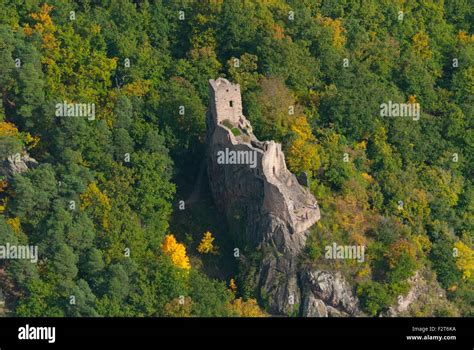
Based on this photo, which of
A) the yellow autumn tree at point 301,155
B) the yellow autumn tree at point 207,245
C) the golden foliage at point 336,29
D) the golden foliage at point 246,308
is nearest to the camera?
the golden foliage at point 246,308

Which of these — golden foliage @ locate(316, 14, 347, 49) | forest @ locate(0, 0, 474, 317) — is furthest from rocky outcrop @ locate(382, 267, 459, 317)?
golden foliage @ locate(316, 14, 347, 49)

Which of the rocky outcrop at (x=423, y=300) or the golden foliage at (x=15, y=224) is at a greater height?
the golden foliage at (x=15, y=224)

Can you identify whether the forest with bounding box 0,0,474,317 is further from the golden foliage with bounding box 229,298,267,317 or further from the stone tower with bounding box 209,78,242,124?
the stone tower with bounding box 209,78,242,124

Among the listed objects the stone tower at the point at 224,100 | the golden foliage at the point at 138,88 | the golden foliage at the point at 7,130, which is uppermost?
the golden foliage at the point at 138,88

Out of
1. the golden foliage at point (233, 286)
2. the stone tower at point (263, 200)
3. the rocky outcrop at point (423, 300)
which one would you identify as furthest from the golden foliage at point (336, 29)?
the golden foliage at point (233, 286)

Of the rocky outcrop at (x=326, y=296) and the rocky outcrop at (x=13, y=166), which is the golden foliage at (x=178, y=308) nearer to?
the rocky outcrop at (x=326, y=296)

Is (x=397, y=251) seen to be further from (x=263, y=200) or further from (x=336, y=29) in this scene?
(x=336, y=29)
